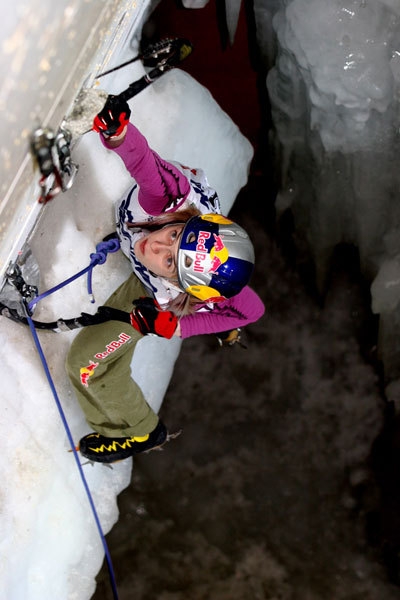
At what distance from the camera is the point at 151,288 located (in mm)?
1943

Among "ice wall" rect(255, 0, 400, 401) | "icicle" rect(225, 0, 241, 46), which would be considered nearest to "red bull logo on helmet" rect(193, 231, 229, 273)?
"ice wall" rect(255, 0, 400, 401)

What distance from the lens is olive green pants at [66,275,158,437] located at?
1890 mm

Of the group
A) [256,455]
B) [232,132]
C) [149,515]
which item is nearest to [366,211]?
[232,132]

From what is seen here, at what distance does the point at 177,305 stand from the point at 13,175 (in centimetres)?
86

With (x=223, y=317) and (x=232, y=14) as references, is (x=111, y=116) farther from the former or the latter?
(x=232, y=14)

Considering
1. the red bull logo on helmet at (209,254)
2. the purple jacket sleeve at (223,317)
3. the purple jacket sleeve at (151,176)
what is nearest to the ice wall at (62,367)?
the purple jacket sleeve at (151,176)

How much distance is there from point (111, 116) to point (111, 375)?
2.70 feet

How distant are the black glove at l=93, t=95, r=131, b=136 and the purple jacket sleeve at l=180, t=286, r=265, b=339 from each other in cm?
65

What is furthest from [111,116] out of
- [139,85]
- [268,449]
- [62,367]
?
[268,449]

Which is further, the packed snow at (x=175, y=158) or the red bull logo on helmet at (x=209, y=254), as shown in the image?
the packed snow at (x=175, y=158)

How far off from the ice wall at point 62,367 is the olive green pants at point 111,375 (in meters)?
0.09

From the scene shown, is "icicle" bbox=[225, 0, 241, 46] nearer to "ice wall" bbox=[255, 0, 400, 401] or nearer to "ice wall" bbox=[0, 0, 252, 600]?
"ice wall" bbox=[255, 0, 400, 401]

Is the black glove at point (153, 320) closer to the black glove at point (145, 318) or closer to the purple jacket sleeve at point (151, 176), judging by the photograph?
the black glove at point (145, 318)

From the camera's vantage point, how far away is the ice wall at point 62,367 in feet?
6.17
